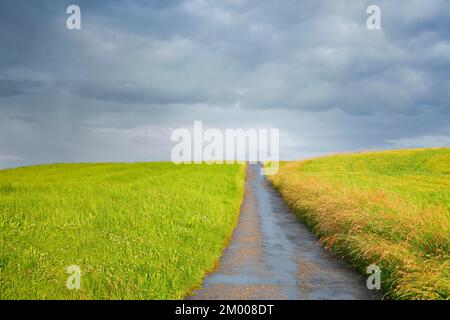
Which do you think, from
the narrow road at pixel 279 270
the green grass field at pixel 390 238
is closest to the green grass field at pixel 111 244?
the narrow road at pixel 279 270

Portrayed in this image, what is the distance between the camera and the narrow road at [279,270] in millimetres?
10867

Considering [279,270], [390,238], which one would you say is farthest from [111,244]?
[390,238]

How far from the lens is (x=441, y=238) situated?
1251 centimetres

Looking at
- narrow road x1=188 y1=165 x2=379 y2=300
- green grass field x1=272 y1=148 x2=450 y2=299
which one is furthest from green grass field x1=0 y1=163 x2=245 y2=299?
green grass field x1=272 y1=148 x2=450 y2=299

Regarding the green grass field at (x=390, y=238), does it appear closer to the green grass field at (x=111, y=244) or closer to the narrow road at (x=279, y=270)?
the narrow road at (x=279, y=270)

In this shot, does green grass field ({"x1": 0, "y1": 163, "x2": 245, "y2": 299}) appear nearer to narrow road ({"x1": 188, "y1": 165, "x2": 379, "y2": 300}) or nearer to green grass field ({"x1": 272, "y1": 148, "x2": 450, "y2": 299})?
narrow road ({"x1": 188, "y1": 165, "x2": 379, "y2": 300})

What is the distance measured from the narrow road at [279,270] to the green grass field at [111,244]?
0.65 meters

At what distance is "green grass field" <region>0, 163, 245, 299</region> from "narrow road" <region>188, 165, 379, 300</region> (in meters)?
0.65

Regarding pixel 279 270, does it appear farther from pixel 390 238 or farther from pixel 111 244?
pixel 111 244

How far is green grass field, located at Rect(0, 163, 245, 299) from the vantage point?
996 centimetres
